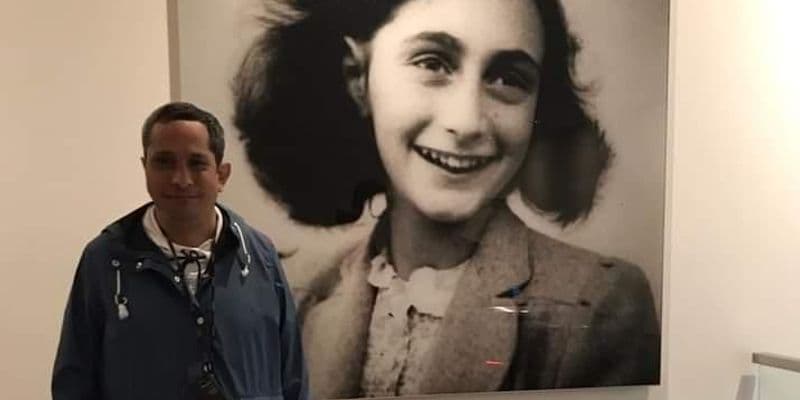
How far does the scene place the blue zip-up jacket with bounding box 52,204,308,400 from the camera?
54.4 inches

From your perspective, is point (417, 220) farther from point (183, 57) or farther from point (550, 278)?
point (183, 57)

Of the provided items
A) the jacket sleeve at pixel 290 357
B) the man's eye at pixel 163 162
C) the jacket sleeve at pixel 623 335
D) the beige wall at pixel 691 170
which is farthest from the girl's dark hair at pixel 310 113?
the jacket sleeve at pixel 623 335

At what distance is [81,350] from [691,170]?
1.62m

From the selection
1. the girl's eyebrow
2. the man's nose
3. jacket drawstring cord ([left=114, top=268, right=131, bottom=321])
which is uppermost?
the girl's eyebrow

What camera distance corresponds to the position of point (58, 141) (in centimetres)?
181

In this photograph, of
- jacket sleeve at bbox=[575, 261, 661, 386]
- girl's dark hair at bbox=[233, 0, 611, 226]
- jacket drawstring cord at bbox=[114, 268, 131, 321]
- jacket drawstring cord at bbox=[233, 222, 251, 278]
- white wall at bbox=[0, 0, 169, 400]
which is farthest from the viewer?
jacket sleeve at bbox=[575, 261, 661, 386]

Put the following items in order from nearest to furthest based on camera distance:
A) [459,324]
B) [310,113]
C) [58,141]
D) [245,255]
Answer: [245,255] → [58,141] → [310,113] → [459,324]

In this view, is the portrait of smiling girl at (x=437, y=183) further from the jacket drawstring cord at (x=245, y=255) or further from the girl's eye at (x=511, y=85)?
the jacket drawstring cord at (x=245, y=255)

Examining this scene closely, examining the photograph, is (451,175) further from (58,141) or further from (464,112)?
(58,141)

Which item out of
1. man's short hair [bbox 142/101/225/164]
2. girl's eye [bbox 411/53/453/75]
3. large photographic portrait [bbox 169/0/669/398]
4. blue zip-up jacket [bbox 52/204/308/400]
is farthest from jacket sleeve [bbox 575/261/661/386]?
man's short hair [bbox 142/101/225/164]

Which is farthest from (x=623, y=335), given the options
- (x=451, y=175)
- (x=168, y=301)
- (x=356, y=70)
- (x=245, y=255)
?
(x=168, y=301)

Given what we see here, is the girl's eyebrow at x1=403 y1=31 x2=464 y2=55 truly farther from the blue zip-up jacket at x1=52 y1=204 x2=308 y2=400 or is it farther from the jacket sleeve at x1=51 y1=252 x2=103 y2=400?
the jacket sleeve at x1=51 y1=252 x2=103 y2=400

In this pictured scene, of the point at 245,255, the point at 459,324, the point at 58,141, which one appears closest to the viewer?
the point at 245,255

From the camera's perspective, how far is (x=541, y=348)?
212 centimetres
